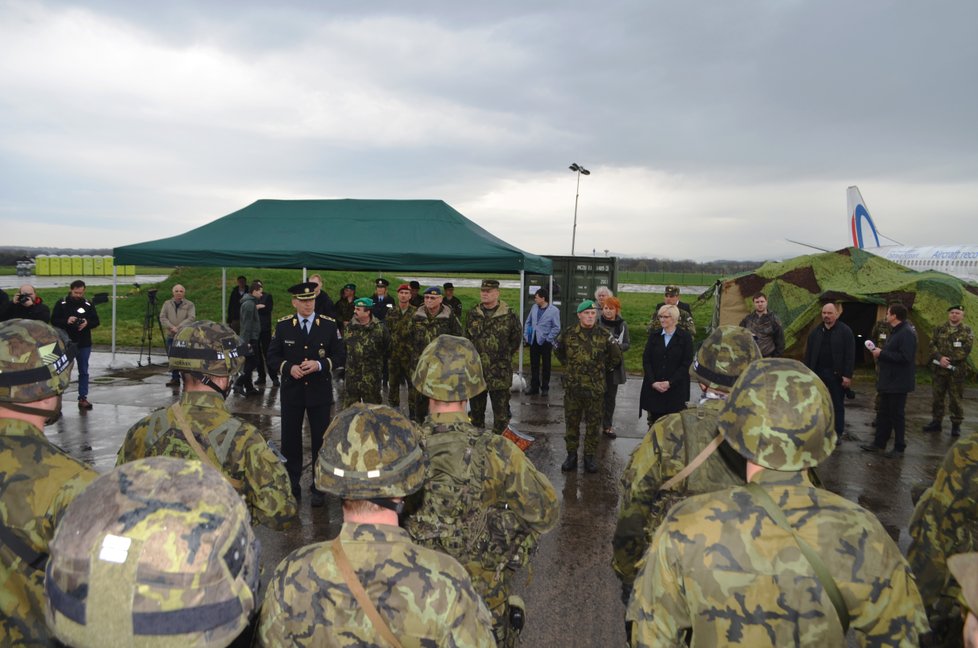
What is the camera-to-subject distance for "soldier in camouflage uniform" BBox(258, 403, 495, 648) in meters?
1.67

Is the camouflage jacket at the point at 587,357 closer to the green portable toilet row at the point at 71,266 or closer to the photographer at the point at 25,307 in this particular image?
the photographer at the point at 25,307

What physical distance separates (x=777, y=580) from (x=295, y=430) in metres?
4.93

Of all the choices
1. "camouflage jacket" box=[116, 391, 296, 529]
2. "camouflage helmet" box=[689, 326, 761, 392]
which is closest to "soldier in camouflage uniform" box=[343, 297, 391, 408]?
"camouflage jacket" box=[116, 391, 296, 529]

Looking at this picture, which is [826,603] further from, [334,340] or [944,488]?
[334,340]

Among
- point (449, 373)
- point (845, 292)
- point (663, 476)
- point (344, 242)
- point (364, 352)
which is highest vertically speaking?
point (344, 242)

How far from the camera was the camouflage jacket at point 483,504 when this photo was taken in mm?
2637

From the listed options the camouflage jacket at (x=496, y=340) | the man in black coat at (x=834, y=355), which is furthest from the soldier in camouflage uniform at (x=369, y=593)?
the man in black coat at (x=834, y=355)

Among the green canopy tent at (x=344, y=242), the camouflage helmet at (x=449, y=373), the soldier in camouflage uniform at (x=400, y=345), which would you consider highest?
the green canopy tent at (x=344, y=242)

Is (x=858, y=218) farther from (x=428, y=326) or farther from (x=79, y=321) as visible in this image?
(x=79, y=321)

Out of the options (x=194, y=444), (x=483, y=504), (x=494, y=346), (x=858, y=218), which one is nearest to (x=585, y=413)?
(x=494, y=346)

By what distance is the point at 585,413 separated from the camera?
279 inches

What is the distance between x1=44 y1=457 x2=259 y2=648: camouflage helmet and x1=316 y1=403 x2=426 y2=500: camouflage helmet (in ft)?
1.82

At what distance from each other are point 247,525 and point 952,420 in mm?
10240

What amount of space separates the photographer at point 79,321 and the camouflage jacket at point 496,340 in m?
5.64
